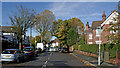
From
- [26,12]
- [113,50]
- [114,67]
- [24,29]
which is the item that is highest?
[26,12]

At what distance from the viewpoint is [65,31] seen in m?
56.8

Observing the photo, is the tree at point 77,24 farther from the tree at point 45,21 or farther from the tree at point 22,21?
the tree at point 22,21

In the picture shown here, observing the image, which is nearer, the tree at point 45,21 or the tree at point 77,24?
the tree at point 45,21

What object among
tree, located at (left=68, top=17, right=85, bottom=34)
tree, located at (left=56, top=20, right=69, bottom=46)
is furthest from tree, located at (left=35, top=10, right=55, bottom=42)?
tree, located at (left=68, top=17, right=85, bottom=34)

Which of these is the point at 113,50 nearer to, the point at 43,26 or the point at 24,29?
the point at 24,29

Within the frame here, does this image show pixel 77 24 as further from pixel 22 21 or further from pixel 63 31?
pixel 22 21

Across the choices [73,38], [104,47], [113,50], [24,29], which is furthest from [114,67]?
[73,38]

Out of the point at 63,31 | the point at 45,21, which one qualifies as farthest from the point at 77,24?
the point at 45,21

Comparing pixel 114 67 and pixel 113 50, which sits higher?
pixel 113 50

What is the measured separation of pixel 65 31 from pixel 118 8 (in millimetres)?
43221

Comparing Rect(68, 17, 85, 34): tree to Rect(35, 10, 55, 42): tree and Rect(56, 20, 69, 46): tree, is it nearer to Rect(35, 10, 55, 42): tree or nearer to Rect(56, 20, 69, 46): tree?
Rect(56, 20, 69, 46): tree

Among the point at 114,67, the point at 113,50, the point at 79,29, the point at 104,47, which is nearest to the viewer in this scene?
the point at 114,67

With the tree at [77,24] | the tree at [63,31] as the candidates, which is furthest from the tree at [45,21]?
the tree at [77,24]

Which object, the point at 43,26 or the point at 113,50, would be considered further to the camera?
the point at 43,26
